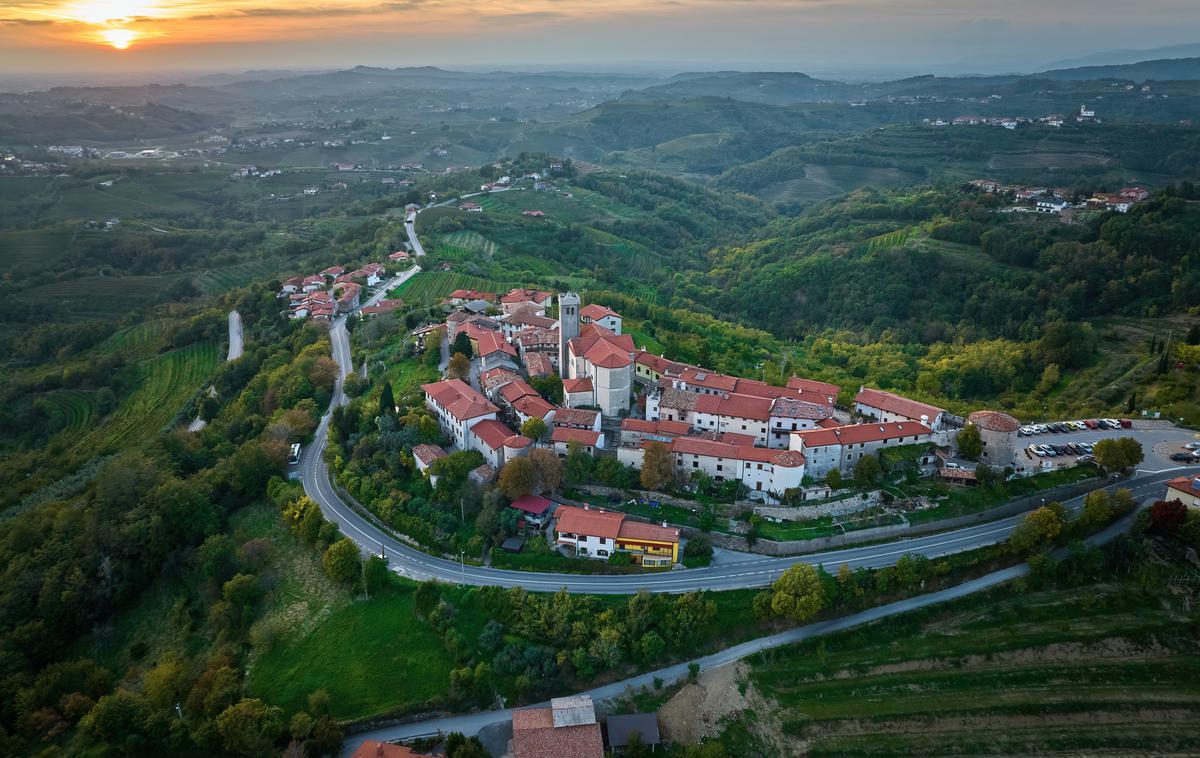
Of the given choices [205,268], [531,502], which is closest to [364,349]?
[531,502]

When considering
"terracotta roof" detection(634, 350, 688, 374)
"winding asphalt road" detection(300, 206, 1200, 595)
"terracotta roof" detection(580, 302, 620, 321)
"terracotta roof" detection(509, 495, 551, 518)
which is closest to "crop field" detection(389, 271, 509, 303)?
"terracotta roof" detection(580, 302, 620, 321)

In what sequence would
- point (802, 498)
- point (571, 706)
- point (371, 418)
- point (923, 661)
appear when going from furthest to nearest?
1. point (371, 418)
2. point (802, 498)
3. point (923, 661)
4. point (571, 706)

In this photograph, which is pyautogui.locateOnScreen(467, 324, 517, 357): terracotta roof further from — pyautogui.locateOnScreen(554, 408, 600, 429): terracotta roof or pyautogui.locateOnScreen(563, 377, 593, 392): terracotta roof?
pyautogui.locateOnScreen(554, 408, 600, 429): terracotta roof

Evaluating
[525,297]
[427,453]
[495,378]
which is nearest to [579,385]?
[495,378]

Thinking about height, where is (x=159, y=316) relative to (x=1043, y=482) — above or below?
below

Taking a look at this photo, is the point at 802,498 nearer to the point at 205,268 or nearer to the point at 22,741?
the point at 22,741
